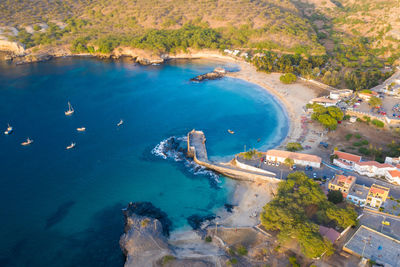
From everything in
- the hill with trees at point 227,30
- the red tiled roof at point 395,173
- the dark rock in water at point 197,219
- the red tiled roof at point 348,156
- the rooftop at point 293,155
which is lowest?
the dark rock in water at point 197,219

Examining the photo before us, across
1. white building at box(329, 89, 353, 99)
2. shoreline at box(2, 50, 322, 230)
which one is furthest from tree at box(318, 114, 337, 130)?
white building at box(329, 89, 353, 99)

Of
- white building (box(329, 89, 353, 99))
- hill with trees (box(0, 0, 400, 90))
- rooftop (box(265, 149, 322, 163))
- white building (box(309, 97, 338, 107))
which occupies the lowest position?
rooftop (box(265, 149, 322, 163))

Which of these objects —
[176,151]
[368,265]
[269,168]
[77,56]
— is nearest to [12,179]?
→ [176,151]

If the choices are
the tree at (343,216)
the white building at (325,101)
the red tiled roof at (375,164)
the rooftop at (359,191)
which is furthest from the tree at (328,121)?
the tree at (343,216)

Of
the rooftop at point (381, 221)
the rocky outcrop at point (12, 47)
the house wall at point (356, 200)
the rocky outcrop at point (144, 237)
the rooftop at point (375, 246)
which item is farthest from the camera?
the rocky outcrop at point (12, 47)

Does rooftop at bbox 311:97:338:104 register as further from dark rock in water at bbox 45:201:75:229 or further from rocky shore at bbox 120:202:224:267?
dark rock in water at bbox 45:201:75:229

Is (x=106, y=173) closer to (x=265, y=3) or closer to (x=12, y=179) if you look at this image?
(x=12, y=179)

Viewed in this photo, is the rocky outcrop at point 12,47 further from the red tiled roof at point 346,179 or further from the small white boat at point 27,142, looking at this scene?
the red tiled roof at point 346,179
